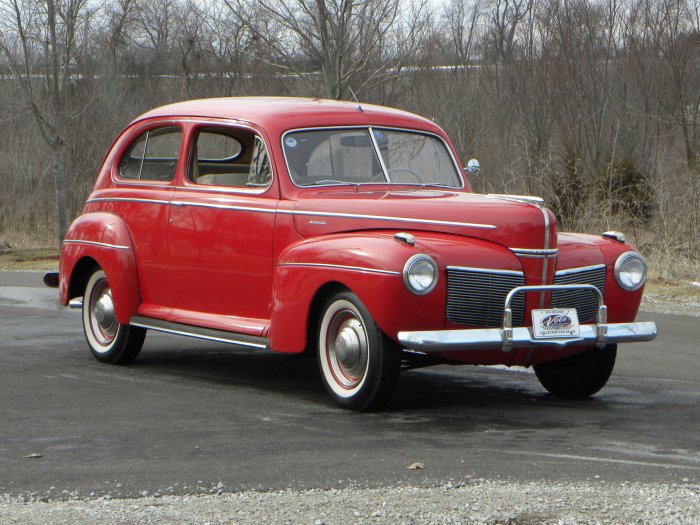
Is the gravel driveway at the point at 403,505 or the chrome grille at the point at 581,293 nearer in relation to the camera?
the gravel driveway at the point at 403,505

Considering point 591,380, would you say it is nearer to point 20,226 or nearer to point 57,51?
point 57,51

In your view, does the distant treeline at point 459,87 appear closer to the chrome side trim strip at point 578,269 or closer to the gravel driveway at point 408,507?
the chrome side trim strip at point 578,269

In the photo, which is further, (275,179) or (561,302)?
(275,179)

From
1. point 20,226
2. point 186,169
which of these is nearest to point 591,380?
point 186,169

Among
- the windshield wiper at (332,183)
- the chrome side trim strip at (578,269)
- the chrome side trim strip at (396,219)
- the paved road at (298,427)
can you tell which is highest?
the windshield wiper at (332,183)

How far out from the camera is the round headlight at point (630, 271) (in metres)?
7.54

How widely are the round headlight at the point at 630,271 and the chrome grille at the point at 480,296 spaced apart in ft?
2.75

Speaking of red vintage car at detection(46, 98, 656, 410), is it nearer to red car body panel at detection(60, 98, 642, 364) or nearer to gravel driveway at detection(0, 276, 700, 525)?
red car body panel at detection(60, 98, 642, 364)

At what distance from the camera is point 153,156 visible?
30.4ft

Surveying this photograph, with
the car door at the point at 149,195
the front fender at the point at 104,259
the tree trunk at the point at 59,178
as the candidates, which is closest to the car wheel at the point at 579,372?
the car door at the point at 149,195

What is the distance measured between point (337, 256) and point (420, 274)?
1.92ft

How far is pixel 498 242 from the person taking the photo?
7121 millimetres

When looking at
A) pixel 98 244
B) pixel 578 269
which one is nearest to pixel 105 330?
pixel 98 244

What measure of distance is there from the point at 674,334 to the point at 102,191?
5.54 metres
